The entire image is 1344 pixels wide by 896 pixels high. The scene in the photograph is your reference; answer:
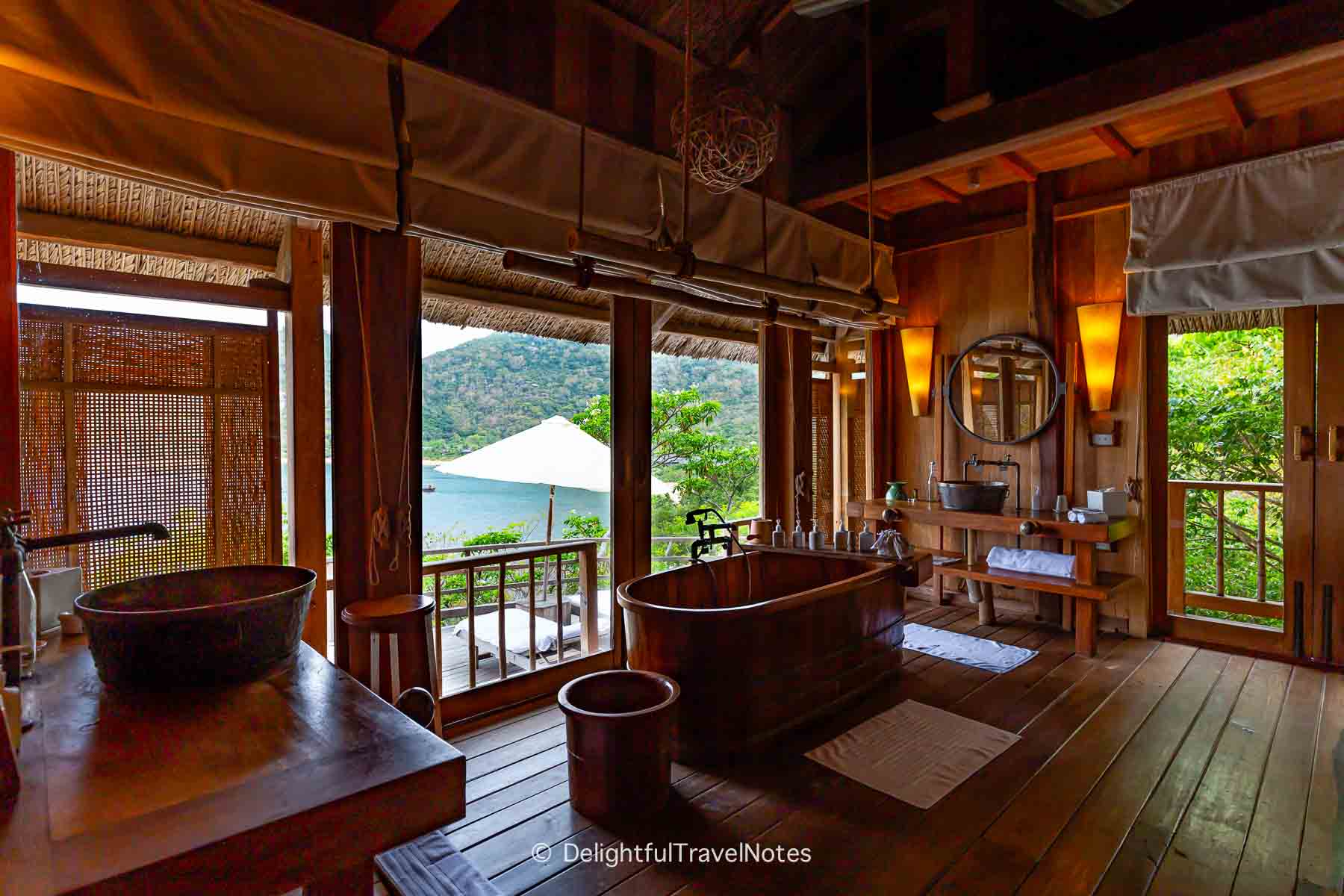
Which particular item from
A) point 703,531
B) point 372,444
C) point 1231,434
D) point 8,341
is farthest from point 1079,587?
point 8,341

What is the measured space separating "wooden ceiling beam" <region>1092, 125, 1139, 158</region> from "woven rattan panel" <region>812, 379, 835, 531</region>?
2.43m

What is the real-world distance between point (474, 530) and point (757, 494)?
7.21ft

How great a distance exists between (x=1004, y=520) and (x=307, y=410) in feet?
13.2

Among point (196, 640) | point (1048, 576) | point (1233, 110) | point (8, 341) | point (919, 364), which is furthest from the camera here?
point (919, 364)

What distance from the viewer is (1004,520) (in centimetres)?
428

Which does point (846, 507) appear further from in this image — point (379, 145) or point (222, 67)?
point (222, 67)

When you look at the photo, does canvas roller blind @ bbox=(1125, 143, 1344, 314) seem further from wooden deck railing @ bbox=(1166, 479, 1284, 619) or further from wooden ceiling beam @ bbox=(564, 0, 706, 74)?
wooden ceiling beam @ bbox=(564, 0, 706, 74)

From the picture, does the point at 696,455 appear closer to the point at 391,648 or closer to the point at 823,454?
the point at 823,454

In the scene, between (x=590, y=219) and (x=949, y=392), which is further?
(x=949, y=392)

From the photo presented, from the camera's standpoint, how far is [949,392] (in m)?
5.19

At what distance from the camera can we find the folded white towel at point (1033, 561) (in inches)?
169

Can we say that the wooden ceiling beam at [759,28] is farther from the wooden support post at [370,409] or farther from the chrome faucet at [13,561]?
the chrome faucet at [13,561]

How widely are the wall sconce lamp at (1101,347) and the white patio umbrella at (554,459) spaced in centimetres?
303

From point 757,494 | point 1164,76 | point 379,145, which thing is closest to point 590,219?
point 379,145
